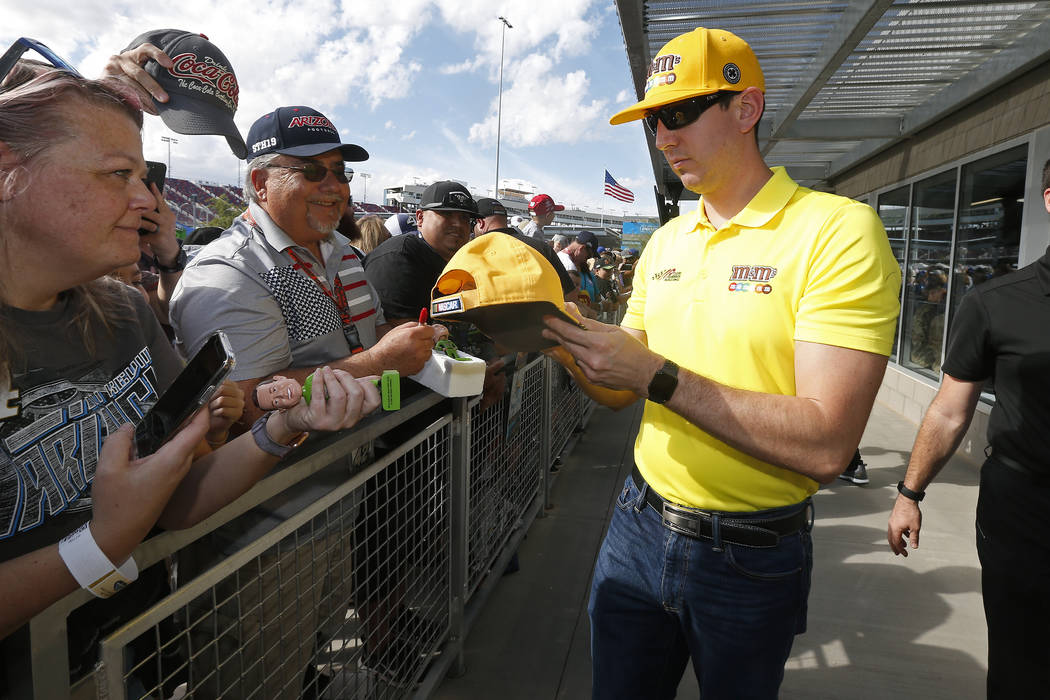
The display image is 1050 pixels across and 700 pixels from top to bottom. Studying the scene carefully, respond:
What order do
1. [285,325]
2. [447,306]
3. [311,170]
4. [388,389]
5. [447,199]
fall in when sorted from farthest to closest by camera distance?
[447,199]
[311,170]
[285,325]
[447,306]
[388,389]

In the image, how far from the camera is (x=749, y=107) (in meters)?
1.61

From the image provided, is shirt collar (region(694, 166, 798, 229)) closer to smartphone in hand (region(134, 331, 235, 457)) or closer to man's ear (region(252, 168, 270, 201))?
smartphone in hand (region(134, 331, 235, 457))

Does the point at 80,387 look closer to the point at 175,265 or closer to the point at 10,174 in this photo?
the point at 10,174

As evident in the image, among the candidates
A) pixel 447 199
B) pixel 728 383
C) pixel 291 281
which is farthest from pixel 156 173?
pixel 728 383

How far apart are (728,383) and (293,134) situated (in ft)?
6.43

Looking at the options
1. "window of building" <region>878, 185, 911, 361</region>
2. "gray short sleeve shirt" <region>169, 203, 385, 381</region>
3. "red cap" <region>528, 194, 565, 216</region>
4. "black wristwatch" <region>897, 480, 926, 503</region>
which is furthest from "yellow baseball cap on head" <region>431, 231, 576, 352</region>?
"window of building" <region>878, 185, 911, 361</region>

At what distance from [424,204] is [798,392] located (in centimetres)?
281

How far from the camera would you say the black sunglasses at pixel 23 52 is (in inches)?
48.5

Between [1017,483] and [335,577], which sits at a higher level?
[1017,483]

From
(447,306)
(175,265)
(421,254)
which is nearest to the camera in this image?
(447,306)

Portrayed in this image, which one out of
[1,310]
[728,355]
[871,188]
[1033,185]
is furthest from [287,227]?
[871,188]

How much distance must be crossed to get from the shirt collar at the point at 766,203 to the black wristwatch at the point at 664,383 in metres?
0.46

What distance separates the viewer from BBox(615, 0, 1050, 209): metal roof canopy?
4.29 m

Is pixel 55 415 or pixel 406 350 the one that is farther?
pixel 406 350
